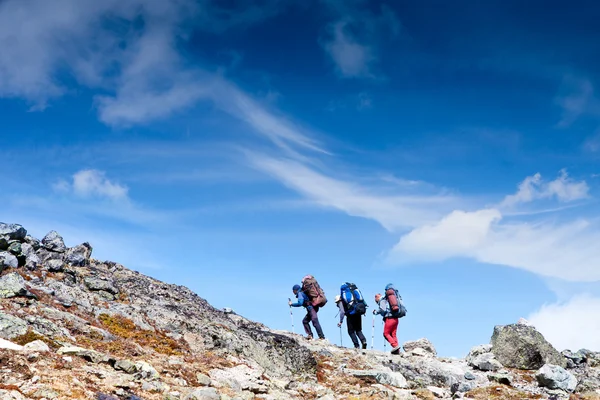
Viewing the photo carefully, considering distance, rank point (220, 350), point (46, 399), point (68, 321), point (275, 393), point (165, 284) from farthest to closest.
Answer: point (165, 284) < point (220, 350) < point (68, 321) < point (275, 393) < point (46, 399)

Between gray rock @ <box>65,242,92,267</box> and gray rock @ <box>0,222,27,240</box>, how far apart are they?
8.50ft

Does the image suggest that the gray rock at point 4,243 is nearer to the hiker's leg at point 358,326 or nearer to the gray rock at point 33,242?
the gray rock at point 33,242

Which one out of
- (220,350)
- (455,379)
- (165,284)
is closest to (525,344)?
(455,379)

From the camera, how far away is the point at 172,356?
16.5 meters

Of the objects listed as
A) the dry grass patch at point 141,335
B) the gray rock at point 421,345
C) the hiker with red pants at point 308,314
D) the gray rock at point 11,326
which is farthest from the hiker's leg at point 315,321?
the gray rock at point 11,326

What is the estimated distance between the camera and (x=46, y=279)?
22.8 metres

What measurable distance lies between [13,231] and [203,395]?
17551 millimetres

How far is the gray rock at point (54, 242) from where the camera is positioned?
2745 centimetres

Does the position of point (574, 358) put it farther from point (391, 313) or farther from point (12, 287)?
point (12, 287)

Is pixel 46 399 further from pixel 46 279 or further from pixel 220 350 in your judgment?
pixel 46 279

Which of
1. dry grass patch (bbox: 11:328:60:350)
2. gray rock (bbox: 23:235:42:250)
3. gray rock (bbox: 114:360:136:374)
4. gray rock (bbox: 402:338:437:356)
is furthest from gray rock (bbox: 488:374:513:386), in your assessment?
gray rock (bbox: 23:235:42:250)

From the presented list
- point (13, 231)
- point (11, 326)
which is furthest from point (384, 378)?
point (13, 231)

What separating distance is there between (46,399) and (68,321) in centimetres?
797

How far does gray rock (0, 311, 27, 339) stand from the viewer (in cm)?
1432
